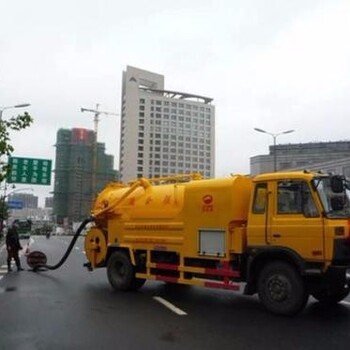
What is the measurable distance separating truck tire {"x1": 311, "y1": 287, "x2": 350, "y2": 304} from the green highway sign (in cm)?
3886

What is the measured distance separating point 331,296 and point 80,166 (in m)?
83.7

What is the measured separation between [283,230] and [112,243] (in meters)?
5.70

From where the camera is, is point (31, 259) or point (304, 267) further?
point (31, 259)

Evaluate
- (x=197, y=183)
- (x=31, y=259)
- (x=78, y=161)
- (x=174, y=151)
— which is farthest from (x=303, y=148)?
(x=197, y=183)

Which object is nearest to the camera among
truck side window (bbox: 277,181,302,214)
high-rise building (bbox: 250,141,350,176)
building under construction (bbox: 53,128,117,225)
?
truck side window (bbox: 277,181,302,214)

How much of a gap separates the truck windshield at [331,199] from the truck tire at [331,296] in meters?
1.57

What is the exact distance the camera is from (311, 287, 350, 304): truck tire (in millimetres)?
10867

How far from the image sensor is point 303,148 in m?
80.9

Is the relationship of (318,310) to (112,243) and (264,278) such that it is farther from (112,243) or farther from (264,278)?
(112,243)

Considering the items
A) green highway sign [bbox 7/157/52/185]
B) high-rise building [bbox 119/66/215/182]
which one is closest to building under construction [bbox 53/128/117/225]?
high-rise building [bbox 119/66/215/182]

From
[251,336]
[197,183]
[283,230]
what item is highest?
[197,183]

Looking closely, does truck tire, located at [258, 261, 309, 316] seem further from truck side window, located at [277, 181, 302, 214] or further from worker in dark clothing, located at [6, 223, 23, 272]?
worker in dark clothing, located at [6, 223, 23, 272]

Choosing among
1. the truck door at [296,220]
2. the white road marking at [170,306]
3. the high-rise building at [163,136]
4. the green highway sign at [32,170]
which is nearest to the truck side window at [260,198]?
the truck door at [296,220]

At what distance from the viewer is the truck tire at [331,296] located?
10.9 meters
